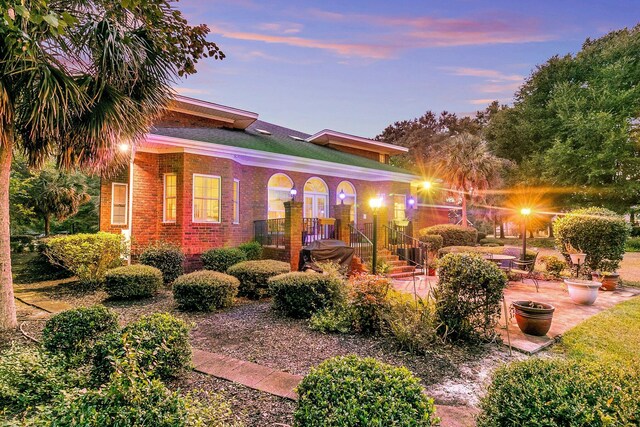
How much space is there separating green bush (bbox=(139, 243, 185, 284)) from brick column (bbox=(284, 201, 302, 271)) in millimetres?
3227

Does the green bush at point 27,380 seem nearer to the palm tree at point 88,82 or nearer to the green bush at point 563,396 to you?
the palm tree at point 88,82

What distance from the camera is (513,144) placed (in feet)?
96.1

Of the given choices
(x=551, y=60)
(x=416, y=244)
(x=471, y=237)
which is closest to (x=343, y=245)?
(x=416, y=244)

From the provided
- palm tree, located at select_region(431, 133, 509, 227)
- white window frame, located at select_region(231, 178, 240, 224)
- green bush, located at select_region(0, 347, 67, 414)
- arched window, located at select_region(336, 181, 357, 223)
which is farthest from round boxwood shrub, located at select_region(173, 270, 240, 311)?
palm tree, located at select_region(431, 133, 509, 227)

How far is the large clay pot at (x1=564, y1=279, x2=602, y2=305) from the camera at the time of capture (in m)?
7.35

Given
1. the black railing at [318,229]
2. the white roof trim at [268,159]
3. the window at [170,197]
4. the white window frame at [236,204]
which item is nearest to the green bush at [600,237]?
the black railing at [318,229]

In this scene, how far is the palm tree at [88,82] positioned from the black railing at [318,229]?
21.2 feet

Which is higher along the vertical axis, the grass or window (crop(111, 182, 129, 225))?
window (crop(111, 182, 129, 225))

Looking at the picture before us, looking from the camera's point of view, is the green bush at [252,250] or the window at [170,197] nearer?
the green bush at [252,250]

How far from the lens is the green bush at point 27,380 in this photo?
258cm

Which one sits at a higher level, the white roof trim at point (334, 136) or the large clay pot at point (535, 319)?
the white roof trim at point (334, 136)

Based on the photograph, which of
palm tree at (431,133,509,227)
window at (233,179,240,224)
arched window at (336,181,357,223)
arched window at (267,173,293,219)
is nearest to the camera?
window at (233,179,240,224)

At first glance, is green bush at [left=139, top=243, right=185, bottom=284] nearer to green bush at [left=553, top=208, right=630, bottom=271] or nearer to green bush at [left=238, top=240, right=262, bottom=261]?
green bush at [left=238, top=240, right=262, bottom=261]

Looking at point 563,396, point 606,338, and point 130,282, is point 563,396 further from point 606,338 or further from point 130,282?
point 130,282
